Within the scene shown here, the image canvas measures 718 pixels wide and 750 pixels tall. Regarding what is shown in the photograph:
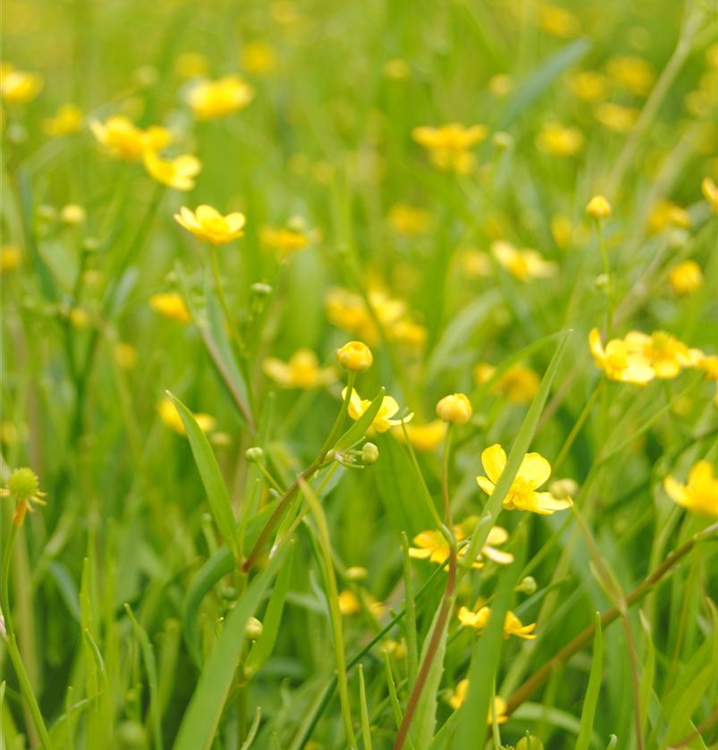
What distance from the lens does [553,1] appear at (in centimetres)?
243

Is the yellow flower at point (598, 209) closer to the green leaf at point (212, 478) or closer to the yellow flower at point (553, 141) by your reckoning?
the green leaf at point (212, 478)

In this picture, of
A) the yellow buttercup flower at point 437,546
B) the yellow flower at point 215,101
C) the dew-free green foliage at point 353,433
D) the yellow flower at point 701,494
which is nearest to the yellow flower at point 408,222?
the dew-free green foliage at point 353,433

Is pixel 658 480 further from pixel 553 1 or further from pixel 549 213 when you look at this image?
pixel 553 1

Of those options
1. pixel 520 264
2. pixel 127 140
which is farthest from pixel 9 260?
pixel 520 264

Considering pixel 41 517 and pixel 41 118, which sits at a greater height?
pixel 41 118

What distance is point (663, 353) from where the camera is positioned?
693 millimetres

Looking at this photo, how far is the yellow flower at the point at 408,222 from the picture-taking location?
1492 millimetres

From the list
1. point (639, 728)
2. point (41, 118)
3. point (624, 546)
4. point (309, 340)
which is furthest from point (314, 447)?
point (41, 118)

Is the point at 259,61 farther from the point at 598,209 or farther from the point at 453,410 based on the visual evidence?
the point at 453,410

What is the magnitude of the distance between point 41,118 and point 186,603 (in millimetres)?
1474

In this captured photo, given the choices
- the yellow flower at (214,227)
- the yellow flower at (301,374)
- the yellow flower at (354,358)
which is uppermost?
the yellow flower at (214,227)

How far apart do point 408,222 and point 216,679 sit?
1.12 metres

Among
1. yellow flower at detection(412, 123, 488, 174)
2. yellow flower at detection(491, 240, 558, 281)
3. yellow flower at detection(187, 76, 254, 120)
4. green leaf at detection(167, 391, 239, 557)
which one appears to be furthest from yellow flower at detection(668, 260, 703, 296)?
green leaf at detection(167, 391, 239, 557)

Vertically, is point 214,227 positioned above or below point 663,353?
above
